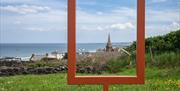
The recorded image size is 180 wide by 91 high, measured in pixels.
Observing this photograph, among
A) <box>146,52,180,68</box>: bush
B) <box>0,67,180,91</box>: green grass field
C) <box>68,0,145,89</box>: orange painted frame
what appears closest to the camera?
<box>68,0,145,89</box>: orange painted frame

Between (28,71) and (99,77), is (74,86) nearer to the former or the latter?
(99,77)

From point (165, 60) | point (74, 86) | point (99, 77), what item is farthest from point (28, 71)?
point (99, 77)

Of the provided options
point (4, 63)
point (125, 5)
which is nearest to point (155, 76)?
point (125, 5)

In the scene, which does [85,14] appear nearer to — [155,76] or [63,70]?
[155,76]

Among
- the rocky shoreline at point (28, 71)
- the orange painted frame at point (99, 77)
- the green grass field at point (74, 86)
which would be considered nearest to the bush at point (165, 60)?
the green grass field at point (74, 86)

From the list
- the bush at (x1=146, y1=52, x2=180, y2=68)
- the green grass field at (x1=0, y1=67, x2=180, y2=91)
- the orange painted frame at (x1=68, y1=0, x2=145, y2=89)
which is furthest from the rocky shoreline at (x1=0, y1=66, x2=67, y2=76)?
the orange painted frame at (x1=68, y1=0, x2=145, y2=89)

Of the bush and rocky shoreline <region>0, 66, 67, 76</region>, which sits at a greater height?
the bush

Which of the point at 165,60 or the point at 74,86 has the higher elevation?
the point at 165,60

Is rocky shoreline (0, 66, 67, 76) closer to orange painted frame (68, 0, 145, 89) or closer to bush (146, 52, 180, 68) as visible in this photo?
bush (146, 52, 180, 68)

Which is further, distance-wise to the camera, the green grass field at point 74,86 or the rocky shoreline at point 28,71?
the rocky shoreline at point 28,71

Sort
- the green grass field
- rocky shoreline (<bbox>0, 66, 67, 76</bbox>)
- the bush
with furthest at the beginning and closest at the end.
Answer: rocky shoreline (<bbox>0, 66, 67, 76</bbox>) → the bush → the green grass field

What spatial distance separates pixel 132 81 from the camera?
841 cm

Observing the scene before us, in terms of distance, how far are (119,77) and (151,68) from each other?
9.98m

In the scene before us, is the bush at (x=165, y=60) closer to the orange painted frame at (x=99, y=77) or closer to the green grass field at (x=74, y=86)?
the green grass field at (x=74, y=86)
